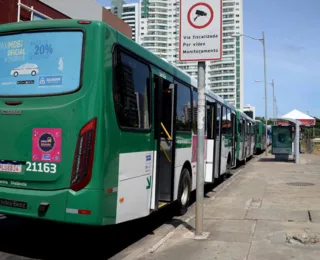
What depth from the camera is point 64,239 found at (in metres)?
6.50

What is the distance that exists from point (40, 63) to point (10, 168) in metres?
1.44

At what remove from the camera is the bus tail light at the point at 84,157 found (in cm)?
465

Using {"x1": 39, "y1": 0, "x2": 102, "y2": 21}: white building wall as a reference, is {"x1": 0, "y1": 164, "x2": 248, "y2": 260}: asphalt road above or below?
below

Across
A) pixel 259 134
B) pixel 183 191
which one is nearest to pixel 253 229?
pixel 183 191

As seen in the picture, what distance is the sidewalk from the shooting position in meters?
5.43

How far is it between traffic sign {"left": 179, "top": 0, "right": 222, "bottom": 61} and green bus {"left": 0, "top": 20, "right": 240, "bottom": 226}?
3.33 ft

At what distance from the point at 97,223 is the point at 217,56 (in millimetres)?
3285

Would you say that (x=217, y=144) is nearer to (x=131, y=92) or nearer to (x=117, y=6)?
(x=131, y=92)

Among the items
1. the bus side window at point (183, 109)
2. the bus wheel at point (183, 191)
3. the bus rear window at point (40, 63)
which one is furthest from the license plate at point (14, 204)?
the bus wheel at point (183, 191)

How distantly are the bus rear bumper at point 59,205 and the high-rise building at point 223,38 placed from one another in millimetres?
37579

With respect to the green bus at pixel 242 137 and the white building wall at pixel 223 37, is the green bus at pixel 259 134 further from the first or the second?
the white building wall at pixel 223 37

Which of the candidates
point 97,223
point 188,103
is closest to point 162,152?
point 188,103

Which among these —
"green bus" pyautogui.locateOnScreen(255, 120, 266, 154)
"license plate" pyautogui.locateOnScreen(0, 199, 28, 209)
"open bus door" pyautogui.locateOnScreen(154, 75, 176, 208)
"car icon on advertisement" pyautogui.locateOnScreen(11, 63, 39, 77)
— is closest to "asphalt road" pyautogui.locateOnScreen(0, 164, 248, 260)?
"open bus door" pyautogui.locateOnScreen(154, 75, 176, 208)

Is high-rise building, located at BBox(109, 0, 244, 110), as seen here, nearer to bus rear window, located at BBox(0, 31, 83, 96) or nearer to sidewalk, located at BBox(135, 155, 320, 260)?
sidewalk, located at BBox(135, 155, 320, 260)
